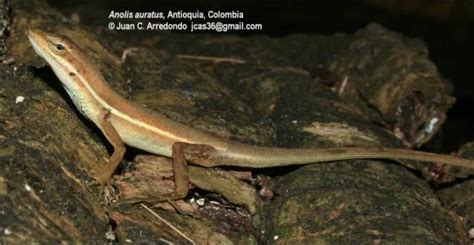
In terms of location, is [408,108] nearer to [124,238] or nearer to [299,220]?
[299,220]

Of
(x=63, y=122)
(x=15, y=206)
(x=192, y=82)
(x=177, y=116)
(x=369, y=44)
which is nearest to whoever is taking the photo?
(x=15, y=206)

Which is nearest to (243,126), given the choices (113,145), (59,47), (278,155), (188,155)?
(278,155)

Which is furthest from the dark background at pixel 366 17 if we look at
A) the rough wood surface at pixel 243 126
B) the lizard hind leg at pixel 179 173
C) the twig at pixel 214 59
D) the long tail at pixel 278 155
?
the lizard hind leg at pixel 179 173

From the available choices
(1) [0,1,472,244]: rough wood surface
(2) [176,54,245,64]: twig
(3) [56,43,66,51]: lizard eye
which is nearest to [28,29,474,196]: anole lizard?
(3) [56,43,66,51]: lizard eye

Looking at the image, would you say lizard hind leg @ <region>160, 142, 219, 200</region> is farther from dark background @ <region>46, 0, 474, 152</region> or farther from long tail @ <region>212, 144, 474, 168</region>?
dark background @ <region>46, 0, 474, 152</region>

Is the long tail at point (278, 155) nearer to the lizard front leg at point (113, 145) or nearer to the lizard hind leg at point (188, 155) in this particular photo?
the lizard hind leg at point (188, 155)

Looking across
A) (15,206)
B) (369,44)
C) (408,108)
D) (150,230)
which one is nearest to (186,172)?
(150,230)
